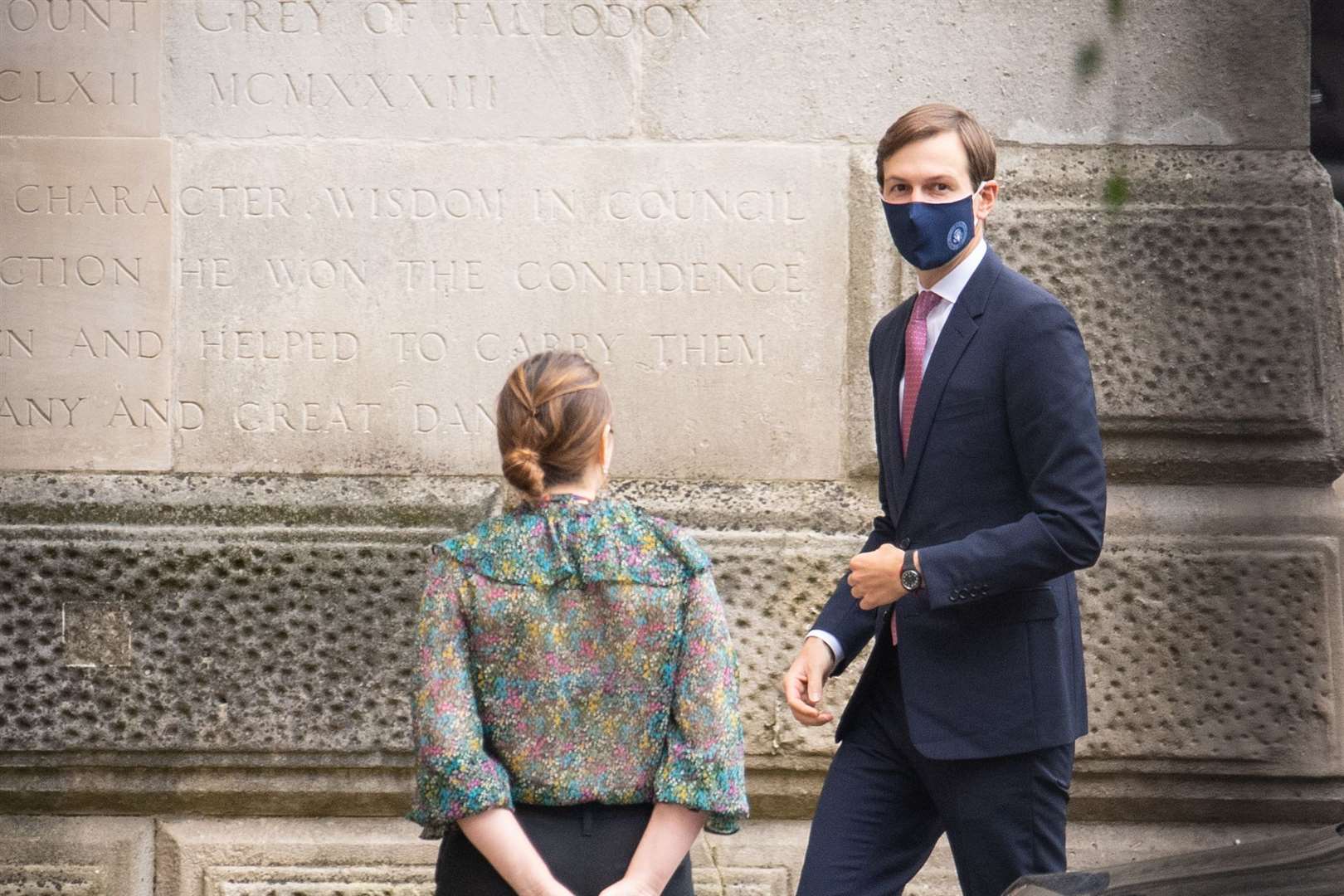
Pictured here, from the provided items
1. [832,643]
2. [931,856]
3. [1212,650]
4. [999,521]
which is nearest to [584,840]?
[832,643]

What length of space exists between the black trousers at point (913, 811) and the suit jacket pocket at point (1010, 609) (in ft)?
0.62

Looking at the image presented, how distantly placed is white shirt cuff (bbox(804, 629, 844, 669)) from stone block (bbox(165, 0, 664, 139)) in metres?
1.71

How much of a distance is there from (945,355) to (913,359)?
10 cm

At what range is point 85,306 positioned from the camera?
3.85 meters

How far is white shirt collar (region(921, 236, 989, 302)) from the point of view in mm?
2533

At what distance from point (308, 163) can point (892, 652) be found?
2063mm

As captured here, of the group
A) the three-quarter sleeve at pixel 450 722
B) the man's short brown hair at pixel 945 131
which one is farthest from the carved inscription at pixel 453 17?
the three-quarter sleeve at pixel 450 722

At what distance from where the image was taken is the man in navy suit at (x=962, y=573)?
2324 millimetres

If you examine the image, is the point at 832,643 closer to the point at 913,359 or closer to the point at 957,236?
the point at 913,359

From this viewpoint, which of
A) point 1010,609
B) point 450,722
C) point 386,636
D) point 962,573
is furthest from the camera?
point 386,636

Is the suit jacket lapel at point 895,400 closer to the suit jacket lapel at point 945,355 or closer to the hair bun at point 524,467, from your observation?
the suit jacket lapel at point 945,355

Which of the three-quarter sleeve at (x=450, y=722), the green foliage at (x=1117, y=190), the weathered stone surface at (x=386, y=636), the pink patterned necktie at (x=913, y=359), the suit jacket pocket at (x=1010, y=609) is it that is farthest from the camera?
the green foliage at (x=1117, y=190)

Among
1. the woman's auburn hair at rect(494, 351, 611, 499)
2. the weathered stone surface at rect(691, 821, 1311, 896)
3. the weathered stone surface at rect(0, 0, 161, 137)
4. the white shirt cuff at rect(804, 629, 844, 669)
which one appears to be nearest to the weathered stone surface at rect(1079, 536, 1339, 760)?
the weathered stone surface at rect(691, 821, 1311, 896)

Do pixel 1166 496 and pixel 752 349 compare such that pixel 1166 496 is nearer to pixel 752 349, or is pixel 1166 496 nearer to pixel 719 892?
pixel 752 349
